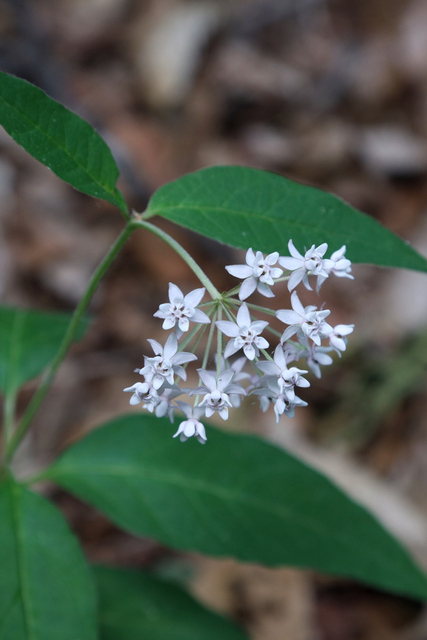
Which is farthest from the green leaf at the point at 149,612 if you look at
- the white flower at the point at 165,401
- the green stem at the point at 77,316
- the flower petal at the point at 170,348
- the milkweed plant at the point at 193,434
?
the flower petal at the point at 170,348

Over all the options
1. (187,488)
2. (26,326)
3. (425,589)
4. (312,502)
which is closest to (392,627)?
(425,589)

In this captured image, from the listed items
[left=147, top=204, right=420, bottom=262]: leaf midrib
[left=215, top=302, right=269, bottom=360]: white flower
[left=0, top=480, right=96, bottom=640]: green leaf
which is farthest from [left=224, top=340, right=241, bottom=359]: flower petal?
[left=0, top=480, right=96, bottom=640]: green leaf

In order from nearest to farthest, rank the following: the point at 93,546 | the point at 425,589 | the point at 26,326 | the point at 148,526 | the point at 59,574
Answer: the point at 59,574 < the point at 148,526 < the point at 425,589 < the point at 26,326 < the point at 93,546

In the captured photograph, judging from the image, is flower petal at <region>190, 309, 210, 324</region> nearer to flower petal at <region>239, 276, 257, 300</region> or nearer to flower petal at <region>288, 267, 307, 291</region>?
flower petal at <region>239, 276, 257, 300</region>

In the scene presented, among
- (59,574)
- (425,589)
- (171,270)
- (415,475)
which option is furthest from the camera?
(171,270)

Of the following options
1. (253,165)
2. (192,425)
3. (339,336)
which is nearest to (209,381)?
(192,425)

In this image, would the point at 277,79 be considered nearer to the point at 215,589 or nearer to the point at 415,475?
the point at 415,475
